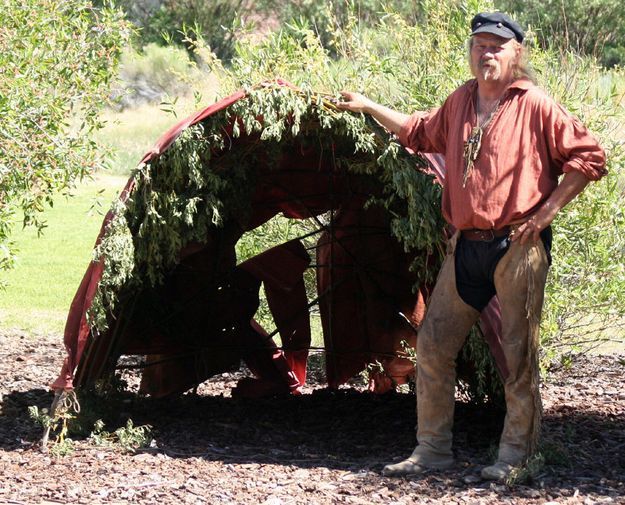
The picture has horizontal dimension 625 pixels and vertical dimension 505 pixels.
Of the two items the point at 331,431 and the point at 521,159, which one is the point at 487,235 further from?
the point at 331,431

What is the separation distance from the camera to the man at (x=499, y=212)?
543cm

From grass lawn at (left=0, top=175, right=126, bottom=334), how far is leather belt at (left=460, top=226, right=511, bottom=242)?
4893 millimetres

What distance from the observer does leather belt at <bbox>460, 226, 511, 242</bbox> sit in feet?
18.2

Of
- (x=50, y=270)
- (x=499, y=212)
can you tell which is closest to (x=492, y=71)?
(x=499, y=212)

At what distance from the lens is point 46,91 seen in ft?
23.6

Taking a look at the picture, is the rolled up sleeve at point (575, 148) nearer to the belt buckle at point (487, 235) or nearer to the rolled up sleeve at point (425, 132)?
the belt buckle at point (487, 235)

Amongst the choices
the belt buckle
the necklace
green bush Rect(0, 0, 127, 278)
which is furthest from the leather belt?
green bush Rect(0, 0, 127, 278)

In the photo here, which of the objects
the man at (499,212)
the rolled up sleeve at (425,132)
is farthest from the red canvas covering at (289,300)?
the man at (499,212)

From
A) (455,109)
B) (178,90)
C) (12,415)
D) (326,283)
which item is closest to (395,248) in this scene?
(326,283)

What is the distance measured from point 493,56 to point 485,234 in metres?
0.90

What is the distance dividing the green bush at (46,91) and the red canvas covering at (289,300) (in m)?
1.09

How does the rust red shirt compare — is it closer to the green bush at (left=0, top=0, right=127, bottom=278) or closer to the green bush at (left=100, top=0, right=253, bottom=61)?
the green bush at (left=0, top=0, right=127, bottom=278)

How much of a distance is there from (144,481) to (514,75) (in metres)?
2.85

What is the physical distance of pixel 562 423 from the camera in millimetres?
7434
